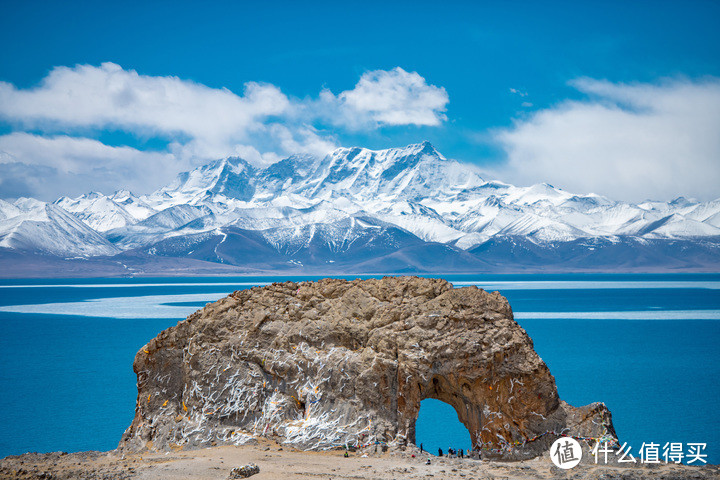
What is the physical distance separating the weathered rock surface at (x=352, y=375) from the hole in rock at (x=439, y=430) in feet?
42.8

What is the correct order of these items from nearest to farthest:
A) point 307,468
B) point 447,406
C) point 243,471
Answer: point 243,471
point 307,468
point 447,406

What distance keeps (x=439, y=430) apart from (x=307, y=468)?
20.8 metres

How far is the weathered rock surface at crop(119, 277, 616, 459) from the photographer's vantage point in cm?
1747

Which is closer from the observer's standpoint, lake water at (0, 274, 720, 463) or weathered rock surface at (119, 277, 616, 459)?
weathered rock surface at (119, 277, 616, 459)

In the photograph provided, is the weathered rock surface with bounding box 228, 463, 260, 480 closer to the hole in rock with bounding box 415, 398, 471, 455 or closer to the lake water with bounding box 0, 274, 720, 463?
the hole in rock with bounding box 415, 398, 471, 455

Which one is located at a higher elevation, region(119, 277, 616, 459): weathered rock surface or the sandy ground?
region(119, 277, 616, 459): weathered rock surface

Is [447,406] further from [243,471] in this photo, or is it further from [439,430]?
[243,471]

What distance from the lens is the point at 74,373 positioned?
52312 millimetres

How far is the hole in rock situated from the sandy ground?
14321 millimetres

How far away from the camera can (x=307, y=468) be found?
597 inches

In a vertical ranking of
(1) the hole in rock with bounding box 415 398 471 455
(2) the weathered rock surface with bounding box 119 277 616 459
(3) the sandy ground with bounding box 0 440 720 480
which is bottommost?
(1) the hole in rock with bounding box 415 398 471 455

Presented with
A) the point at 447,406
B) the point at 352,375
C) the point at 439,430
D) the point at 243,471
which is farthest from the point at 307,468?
the point at 447,406

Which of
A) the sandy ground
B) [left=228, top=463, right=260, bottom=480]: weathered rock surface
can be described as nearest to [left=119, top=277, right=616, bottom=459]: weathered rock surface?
the sandy ground

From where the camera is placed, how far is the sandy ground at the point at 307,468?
14727mm
